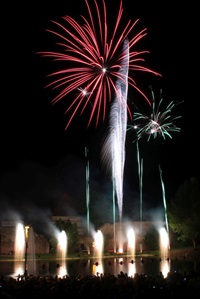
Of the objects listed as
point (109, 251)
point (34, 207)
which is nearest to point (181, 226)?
point (109, 251)

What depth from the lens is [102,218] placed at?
66.6m

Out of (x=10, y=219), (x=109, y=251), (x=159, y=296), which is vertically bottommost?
(x=159, y=296)

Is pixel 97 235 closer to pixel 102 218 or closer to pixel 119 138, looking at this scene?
pixel 102 218

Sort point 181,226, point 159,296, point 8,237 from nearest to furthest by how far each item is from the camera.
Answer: point 159,296
point 8,237
point 181,226

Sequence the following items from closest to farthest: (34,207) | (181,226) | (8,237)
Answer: (8,237), (181,226), (34,207)

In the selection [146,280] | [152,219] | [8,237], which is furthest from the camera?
[152,219]

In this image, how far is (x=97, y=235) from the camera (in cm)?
5875

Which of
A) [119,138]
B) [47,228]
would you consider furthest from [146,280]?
[47,228]

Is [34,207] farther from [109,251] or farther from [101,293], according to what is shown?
[101,293]

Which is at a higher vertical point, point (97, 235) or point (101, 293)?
point (97, 235)

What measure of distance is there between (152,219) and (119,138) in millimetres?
33833

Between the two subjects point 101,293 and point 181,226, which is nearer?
point 101,293

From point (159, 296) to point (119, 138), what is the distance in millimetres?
22723

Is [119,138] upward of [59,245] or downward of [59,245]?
upward
